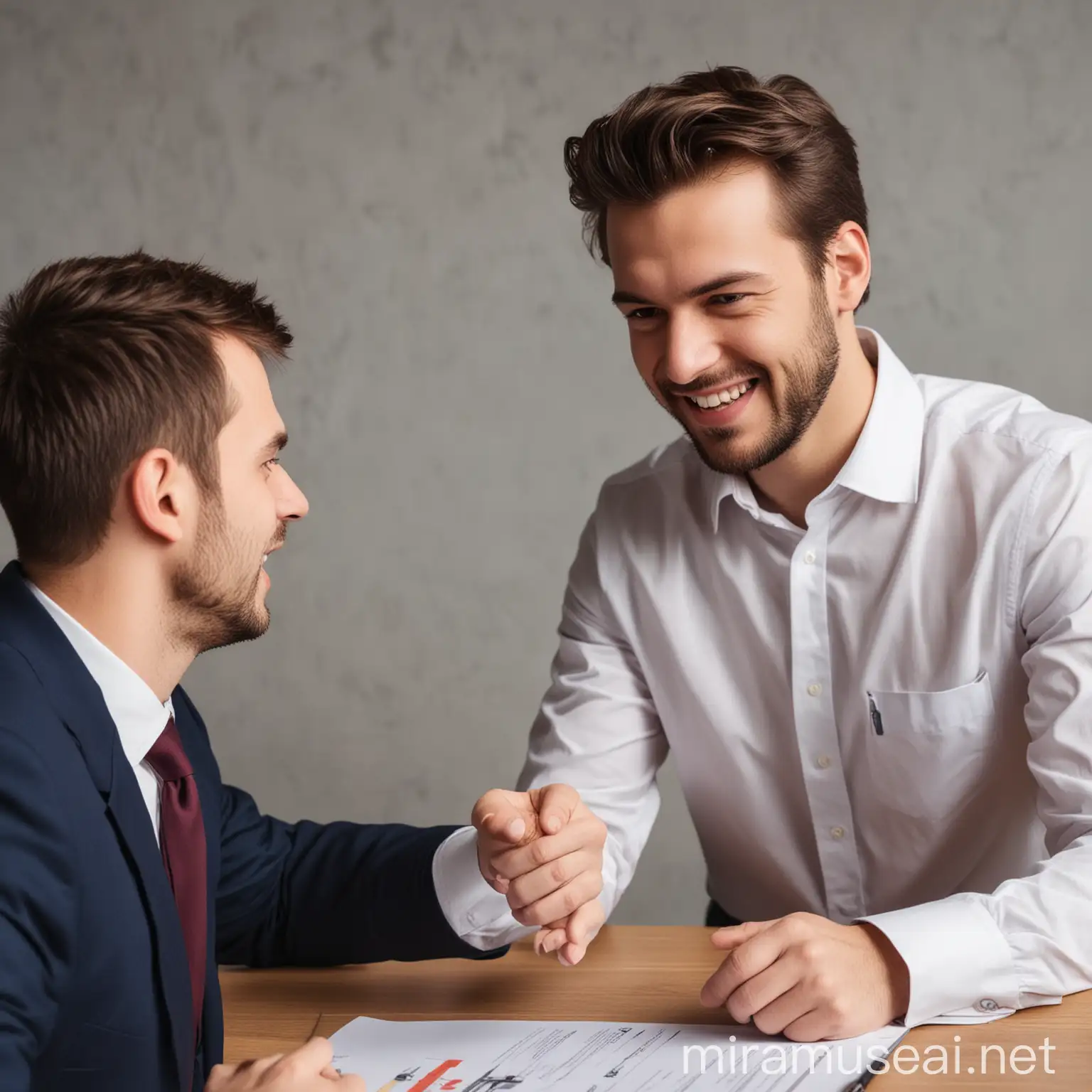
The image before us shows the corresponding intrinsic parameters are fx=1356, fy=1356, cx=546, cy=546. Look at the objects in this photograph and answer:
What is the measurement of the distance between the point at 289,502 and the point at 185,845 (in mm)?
360

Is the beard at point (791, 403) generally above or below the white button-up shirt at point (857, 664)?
above

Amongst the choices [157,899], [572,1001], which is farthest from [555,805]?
[157,899]

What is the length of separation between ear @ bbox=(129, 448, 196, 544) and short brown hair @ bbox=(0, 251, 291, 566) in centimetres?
2

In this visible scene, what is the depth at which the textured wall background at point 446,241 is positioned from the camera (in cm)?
306

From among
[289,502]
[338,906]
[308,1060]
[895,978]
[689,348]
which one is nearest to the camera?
[308,1060]

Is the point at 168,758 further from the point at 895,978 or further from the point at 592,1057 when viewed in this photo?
the point at 895,978

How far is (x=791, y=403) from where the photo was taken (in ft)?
5.64

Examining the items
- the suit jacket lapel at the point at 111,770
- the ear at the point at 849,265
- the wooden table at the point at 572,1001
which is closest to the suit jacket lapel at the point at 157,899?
the suit jacket lapel at the point at 111,770

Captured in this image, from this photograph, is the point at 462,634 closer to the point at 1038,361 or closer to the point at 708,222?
the point at 1038,361

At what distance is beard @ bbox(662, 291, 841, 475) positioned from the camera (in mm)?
1714

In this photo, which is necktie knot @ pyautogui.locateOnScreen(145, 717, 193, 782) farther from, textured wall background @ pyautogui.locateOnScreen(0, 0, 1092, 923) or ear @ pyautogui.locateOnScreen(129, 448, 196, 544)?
textured wall background @ pyautogui.locateOnScreen(0, 0, 1092, 923)

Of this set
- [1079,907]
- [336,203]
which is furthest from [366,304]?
[1079,907]

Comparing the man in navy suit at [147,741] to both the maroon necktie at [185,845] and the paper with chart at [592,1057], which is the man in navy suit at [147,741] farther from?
the paper with chart at [592,1057]

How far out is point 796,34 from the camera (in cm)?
306
